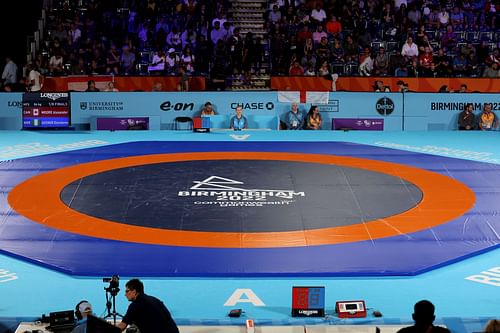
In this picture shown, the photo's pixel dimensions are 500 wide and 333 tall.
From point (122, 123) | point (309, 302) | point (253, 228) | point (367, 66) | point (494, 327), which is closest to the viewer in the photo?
point (494, 327)

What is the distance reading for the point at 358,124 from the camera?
79.2 ft

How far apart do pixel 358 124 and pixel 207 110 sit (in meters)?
4.35

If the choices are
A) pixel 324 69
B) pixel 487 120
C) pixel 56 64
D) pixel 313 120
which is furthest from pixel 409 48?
pixel 56 64

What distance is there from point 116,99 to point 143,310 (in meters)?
16.1

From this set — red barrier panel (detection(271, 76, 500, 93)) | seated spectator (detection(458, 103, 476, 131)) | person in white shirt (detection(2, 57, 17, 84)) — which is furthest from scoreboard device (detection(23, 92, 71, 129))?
seated spectator (detection(458, 103, 476, 131))

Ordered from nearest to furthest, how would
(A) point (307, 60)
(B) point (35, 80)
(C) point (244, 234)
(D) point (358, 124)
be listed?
(C) point (244, 234), (D) point (358, 124), (B) point (35, 80), (A) point (307, 60)

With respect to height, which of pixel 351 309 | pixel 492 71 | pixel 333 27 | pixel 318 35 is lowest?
pixel 351 309

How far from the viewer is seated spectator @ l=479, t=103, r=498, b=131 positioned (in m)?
23.8

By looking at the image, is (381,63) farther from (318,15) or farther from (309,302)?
(309,302)

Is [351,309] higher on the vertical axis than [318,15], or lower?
lower

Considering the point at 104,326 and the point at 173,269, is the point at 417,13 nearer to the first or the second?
the point at 173,269

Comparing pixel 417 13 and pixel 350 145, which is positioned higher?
pixel 417 13

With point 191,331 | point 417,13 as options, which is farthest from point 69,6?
point 191,331

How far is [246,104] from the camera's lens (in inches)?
944
